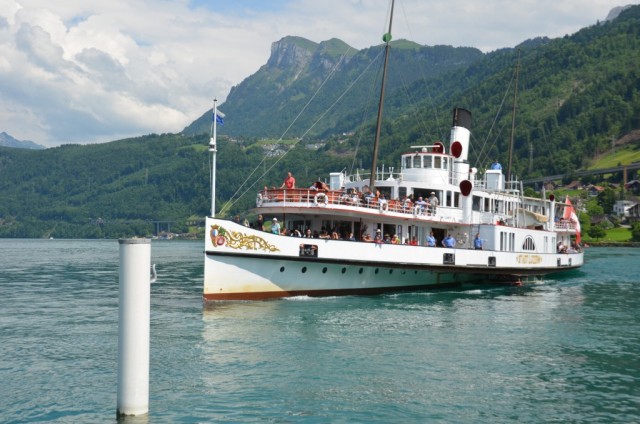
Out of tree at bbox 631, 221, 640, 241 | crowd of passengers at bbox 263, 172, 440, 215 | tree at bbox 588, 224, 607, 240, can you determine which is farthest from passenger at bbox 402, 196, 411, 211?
tree at bbox 588, 224, 607, 240

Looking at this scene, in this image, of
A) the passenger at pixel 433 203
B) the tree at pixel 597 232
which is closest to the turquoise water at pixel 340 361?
the passenger at pixel 433 203

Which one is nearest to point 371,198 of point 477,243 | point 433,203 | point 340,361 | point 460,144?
point 433,203

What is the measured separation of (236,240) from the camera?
88.0ft

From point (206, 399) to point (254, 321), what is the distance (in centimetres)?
912

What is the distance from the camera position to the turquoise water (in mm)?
13539

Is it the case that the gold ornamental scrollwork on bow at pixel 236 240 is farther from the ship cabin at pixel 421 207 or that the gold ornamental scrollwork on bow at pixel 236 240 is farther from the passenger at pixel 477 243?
the passenger at pixel 477 243

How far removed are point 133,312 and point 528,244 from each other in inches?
1323

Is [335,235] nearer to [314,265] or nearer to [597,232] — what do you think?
[314,265]

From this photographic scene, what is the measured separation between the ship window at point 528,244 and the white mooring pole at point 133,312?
1278 inches

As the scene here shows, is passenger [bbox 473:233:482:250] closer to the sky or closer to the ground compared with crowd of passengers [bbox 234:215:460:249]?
closer to the ground

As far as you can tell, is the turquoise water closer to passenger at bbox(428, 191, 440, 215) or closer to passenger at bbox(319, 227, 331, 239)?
passenger at bbox(319, 227, 331, 239)

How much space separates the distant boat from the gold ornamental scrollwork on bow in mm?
41

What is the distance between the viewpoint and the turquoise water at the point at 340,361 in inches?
533

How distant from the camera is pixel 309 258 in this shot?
27953 millimetres
